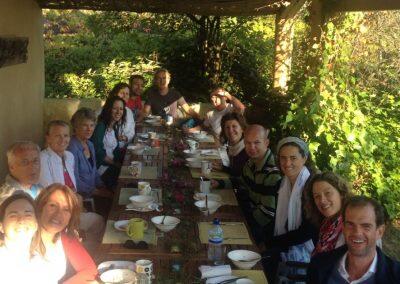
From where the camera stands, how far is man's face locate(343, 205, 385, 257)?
8.35 feet

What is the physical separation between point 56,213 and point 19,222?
0.28 m

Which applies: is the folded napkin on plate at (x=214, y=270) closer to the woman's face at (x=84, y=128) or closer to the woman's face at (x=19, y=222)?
the woman's face at (x=19, y=222)

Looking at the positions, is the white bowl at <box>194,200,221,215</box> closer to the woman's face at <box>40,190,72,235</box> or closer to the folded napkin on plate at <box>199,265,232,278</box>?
the folded napkin on plate at <box>199,265,232,278</box>

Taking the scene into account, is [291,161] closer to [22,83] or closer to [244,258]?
[244,258]

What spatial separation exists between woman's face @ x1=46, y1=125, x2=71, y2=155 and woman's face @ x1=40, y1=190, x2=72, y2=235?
1404mm

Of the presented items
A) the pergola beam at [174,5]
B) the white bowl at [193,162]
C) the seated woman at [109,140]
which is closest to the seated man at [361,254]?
the white bowl at [193,162]

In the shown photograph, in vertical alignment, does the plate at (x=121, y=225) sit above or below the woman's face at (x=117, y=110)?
below

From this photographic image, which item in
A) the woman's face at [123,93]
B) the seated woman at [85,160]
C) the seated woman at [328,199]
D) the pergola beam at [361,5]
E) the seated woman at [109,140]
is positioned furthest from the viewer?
the woman's face at [123,93]

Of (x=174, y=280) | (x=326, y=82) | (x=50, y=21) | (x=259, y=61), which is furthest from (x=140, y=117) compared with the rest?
(x=50, y=21)

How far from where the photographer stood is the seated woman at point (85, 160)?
15.9 feet

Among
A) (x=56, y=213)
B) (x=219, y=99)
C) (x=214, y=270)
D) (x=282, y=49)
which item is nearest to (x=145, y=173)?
(x=56, y=213)

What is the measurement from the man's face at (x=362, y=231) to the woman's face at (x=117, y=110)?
3.77 meters

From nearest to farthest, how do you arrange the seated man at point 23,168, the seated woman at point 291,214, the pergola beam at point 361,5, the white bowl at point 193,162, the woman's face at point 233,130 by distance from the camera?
the seated man at point 23,168 → the seated woman at point 291,214 → the pergola beam at point 361,5 → the white bowl at point 193,162 → the woman's face at point 233,130

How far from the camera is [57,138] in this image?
14.1ft
